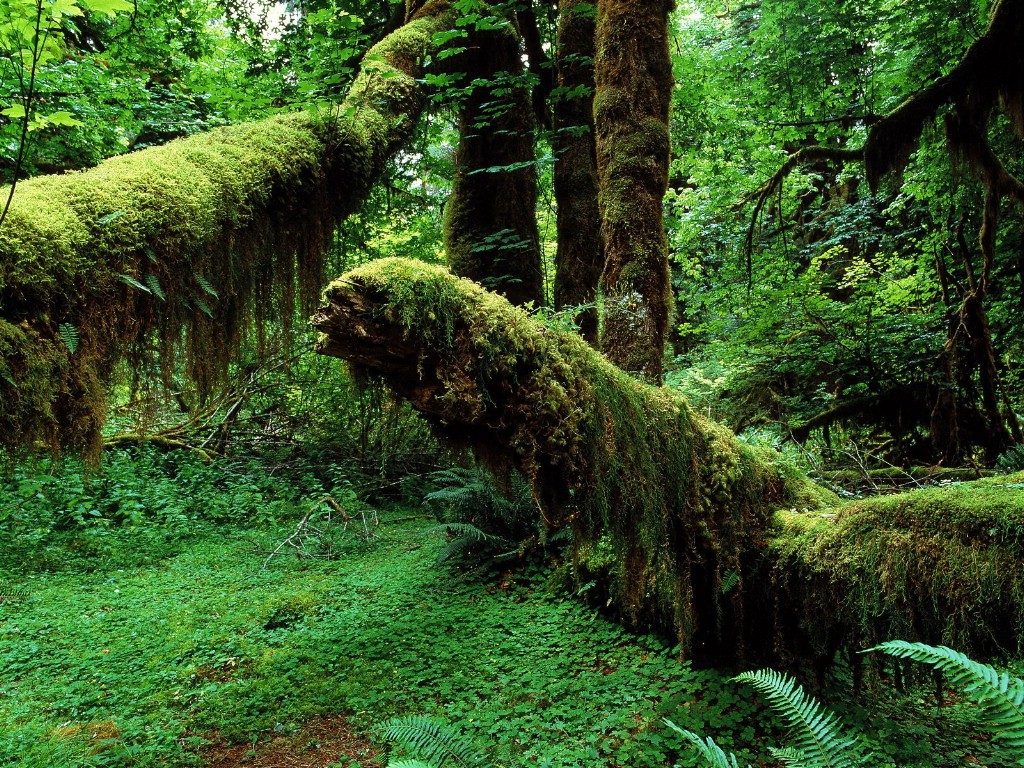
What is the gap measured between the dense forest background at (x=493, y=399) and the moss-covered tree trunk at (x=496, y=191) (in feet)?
0.20

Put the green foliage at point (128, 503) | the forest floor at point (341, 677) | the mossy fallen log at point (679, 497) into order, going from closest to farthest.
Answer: the mossy fallen log at point (679, 497), the forest floor at point (341, 677), the green foliage at point (128, 503)

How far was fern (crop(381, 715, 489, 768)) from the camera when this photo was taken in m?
2.56

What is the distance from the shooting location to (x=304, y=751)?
10.9 ft

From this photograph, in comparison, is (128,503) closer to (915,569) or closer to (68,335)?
(68,335)

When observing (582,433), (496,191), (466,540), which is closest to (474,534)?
(466,540)

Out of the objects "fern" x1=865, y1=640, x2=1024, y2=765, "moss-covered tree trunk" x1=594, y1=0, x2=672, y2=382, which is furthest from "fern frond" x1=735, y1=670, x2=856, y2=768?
"moss-covered tree trunk" x1=594, y1=0, x2=672, y2=382

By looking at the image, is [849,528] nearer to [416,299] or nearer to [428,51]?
[416,299]

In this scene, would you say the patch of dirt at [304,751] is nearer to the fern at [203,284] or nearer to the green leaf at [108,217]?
the fern at [203,284]

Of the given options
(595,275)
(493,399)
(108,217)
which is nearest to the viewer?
(108,217)

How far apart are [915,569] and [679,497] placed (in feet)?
3.81

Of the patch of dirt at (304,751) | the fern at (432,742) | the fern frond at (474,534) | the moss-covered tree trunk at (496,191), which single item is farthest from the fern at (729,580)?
the moss-covered tree trunk at (496,191)

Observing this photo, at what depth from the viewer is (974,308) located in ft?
20.6

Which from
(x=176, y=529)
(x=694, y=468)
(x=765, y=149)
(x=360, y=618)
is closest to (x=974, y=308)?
(x=765, y=149)

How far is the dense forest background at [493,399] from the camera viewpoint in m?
2.63
